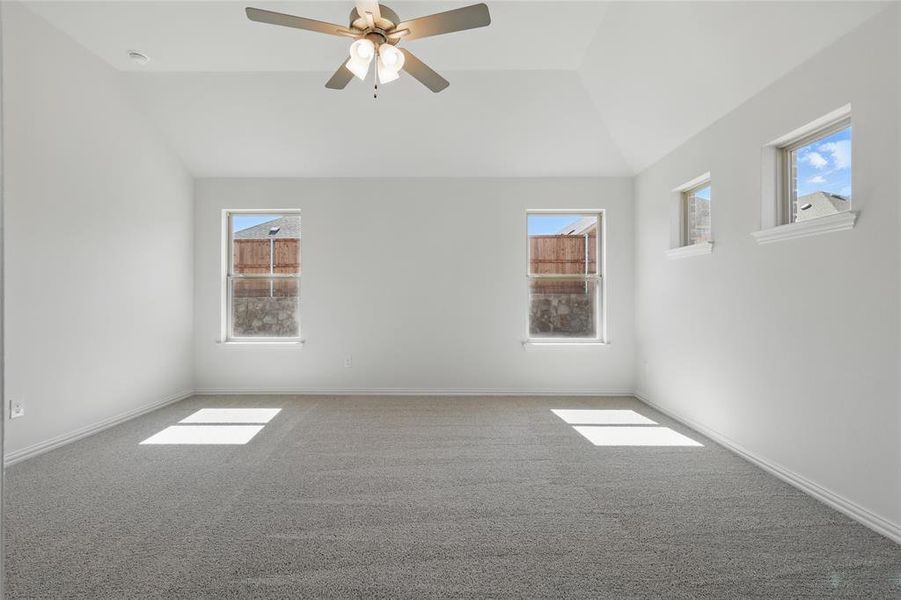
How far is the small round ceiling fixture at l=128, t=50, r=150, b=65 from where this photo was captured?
3670 mm

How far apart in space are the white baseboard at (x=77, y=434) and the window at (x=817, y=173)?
205 inches

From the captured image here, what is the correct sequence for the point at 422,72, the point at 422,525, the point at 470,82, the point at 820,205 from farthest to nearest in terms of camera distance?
1. the point at 470,82
2. the point at 422,72
3. the point at 820,205
4. the point at 422,525

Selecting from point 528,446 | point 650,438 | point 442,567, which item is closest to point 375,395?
point 528,446

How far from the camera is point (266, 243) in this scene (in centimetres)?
537

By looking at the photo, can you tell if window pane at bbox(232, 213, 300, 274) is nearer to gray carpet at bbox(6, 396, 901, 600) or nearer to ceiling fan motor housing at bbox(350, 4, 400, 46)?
gray carpet at bbox(6, 396, 901, 600)

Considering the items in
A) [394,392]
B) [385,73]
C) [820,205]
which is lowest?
[394,392]

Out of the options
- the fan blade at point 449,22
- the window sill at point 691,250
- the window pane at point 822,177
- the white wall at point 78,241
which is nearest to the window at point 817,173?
the window pane at point 822,177

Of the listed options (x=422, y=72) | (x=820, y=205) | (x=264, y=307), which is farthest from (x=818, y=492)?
(x=264, y=307)

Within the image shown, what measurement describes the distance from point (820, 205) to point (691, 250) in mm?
1163

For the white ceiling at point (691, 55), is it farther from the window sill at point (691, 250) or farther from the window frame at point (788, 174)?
the window sill at point (691, 250)

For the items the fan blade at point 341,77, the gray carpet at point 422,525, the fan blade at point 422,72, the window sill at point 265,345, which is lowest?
the gray carpet at point 422,525

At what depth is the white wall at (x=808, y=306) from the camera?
7.34 ft

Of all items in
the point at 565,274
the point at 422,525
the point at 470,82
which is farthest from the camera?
the point at 565,274

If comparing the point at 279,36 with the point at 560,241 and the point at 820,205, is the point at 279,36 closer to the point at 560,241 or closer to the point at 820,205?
the point at 560,241
